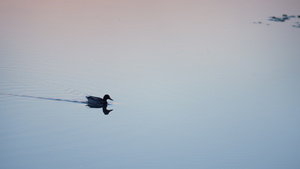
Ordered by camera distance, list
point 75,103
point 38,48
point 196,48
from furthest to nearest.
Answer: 1. point 196,48
2. point 38,48
3. point 75,103

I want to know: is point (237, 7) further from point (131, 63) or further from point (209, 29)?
point (131, 63)

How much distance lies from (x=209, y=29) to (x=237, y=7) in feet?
17.5

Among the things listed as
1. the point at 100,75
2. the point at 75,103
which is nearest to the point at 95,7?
the point at 100,75

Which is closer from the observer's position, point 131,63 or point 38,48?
point 131,63

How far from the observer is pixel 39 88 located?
366 inches

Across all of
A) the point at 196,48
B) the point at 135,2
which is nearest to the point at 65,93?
the point at 196,48

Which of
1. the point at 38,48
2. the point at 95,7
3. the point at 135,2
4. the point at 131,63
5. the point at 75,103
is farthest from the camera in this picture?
the point at 135,2

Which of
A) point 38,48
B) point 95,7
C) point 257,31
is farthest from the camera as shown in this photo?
point 95,7

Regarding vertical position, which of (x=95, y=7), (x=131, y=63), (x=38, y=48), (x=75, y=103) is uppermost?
(x=95, y=7)

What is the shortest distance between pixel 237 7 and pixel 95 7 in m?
7.77

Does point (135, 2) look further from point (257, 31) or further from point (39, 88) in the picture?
point (39, 88)

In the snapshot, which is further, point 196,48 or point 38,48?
point 196,48

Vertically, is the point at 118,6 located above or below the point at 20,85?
above

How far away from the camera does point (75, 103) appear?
8.70m
